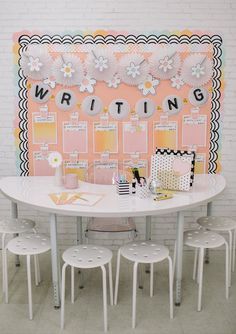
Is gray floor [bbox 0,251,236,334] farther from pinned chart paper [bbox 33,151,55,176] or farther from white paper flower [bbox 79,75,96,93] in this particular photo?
white paper flower [bbox 79,75,96,93]

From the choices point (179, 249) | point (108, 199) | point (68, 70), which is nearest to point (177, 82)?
point (68, 70)

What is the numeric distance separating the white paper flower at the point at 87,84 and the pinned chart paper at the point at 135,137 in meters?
0.45

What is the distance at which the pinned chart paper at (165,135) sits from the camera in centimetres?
404

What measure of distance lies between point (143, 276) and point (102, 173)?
98 centimetres

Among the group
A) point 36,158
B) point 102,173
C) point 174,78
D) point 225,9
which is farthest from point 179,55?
point 36,158

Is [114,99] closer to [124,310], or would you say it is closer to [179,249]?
[179,249]

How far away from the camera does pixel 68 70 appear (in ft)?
12.9

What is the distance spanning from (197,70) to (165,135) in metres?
0.64

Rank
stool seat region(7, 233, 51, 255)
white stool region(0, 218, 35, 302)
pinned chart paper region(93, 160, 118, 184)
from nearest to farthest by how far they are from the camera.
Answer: stool seat region(7, 233, 51, 255) < white stool region(0, 218, 35, 302) < pinned chart paper region(93, 160, 118, 184)

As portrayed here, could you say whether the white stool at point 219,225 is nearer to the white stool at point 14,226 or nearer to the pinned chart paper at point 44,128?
the white stool at point 14,226

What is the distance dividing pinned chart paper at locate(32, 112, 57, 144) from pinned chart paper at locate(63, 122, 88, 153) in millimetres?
100

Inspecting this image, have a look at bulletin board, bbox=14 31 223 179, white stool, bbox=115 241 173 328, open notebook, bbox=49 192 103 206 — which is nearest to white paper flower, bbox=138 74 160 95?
bulletin board, bbox=14 31 223 179

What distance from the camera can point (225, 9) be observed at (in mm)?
3895

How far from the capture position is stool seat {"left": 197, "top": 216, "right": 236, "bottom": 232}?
3.55 meters
